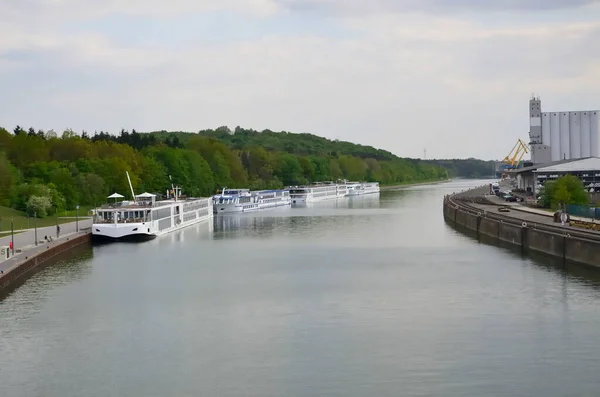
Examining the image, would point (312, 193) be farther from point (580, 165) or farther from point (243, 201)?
point (580, 165)

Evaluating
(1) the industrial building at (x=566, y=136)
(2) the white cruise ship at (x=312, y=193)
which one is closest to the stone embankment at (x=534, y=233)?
(2) the white cruise ship at (x=312, y=193)

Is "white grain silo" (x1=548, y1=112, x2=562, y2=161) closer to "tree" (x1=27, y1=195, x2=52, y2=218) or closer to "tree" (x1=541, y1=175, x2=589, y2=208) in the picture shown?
"tree" (x1=541, y1=175, x2=589, y2=208)

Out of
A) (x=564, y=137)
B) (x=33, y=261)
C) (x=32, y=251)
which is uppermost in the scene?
(x=564, y=137)

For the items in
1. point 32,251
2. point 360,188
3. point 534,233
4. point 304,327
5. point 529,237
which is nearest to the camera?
point 304,327

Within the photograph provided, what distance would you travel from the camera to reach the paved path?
38.9 m

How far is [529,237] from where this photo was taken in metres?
48.2

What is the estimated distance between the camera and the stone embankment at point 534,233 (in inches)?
1561

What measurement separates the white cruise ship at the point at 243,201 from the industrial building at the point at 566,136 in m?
40.5

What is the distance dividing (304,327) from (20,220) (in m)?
40.7

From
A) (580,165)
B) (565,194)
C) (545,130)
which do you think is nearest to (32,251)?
(565,194)

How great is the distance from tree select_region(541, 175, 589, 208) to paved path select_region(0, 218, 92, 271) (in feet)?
110

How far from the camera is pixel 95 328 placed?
27500 mm

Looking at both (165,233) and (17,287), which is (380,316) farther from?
(165,233)

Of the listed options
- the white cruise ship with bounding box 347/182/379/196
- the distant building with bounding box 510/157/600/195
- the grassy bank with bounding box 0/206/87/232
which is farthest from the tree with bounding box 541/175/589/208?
the white cruise ship with bounding box 347/182/379/196
